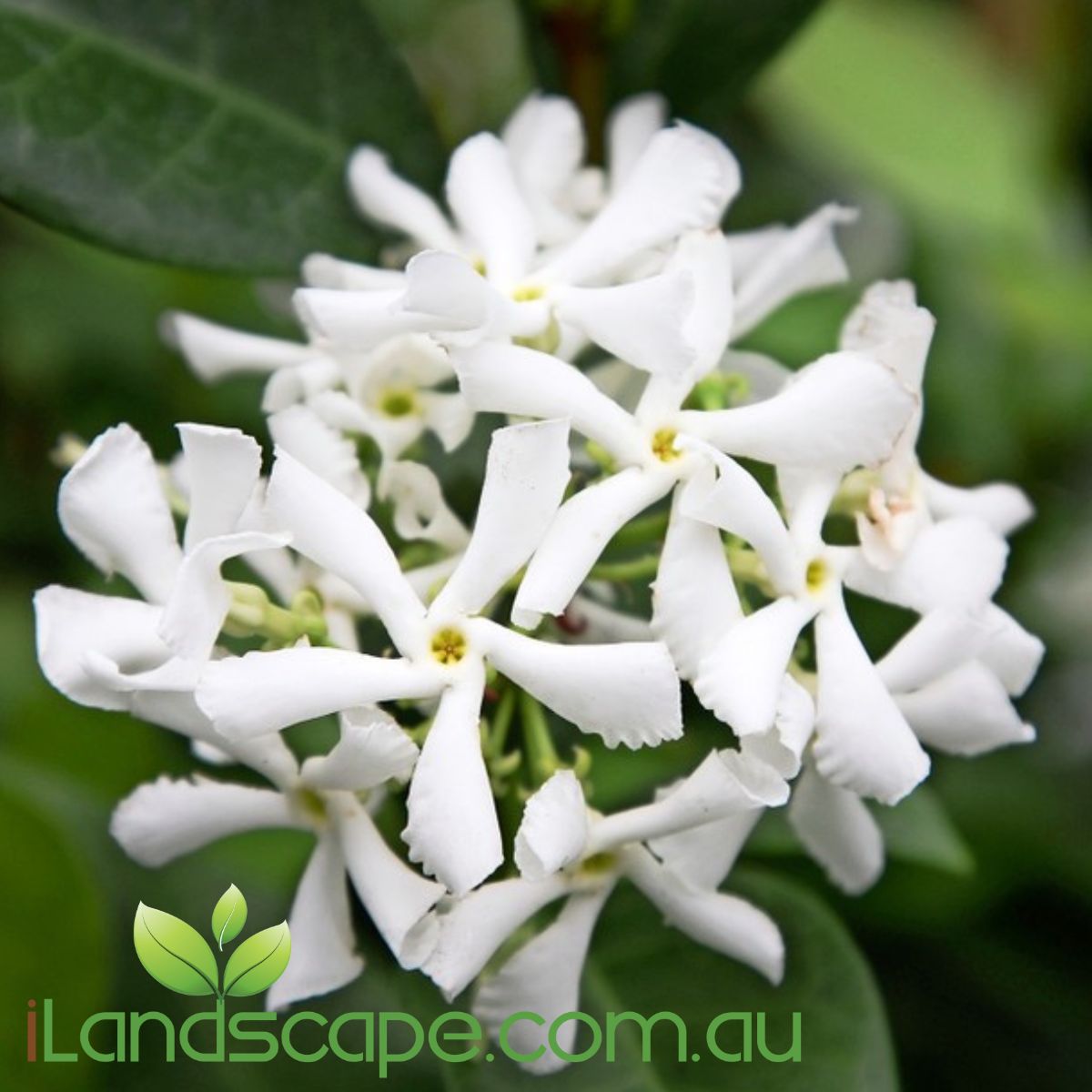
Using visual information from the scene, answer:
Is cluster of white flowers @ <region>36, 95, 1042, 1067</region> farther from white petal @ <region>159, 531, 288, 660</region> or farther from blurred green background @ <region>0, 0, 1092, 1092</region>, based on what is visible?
blurred green background @ <region>0, 0, 1092, 1092</region>

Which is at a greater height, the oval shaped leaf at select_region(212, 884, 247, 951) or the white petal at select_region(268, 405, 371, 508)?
the white petal at select_region(268, 405, 371, 508)

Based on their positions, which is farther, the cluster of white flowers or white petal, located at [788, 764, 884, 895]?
white petal, located at [788, 764, 884, 895]

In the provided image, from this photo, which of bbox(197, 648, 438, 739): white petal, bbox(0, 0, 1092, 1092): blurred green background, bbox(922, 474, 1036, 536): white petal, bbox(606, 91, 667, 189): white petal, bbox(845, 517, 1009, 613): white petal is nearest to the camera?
bbox(197, 648, 438, 739): white petal

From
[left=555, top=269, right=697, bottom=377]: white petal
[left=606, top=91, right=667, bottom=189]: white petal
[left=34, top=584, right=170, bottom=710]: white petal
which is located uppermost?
[left=606, top=91, right=667, bottom=189]: white petal

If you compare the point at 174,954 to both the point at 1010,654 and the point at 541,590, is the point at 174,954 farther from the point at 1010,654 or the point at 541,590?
the point at 1010,654

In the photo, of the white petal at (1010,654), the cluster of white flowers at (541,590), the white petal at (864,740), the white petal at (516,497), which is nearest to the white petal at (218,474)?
the cluster of white flowers at (541,590)

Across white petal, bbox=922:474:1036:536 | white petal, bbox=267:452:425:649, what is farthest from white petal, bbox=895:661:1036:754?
white petal, bbox=267:452:425:649

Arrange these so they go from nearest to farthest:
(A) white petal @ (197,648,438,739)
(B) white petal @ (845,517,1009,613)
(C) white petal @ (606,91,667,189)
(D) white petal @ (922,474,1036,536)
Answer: (A) white petal @ (197,648,438,739), (B) white petal @ (845,517,1009,613), (D) white petal @ (922,474,1036,536), (C) white petal @ (606,91,667,189)
